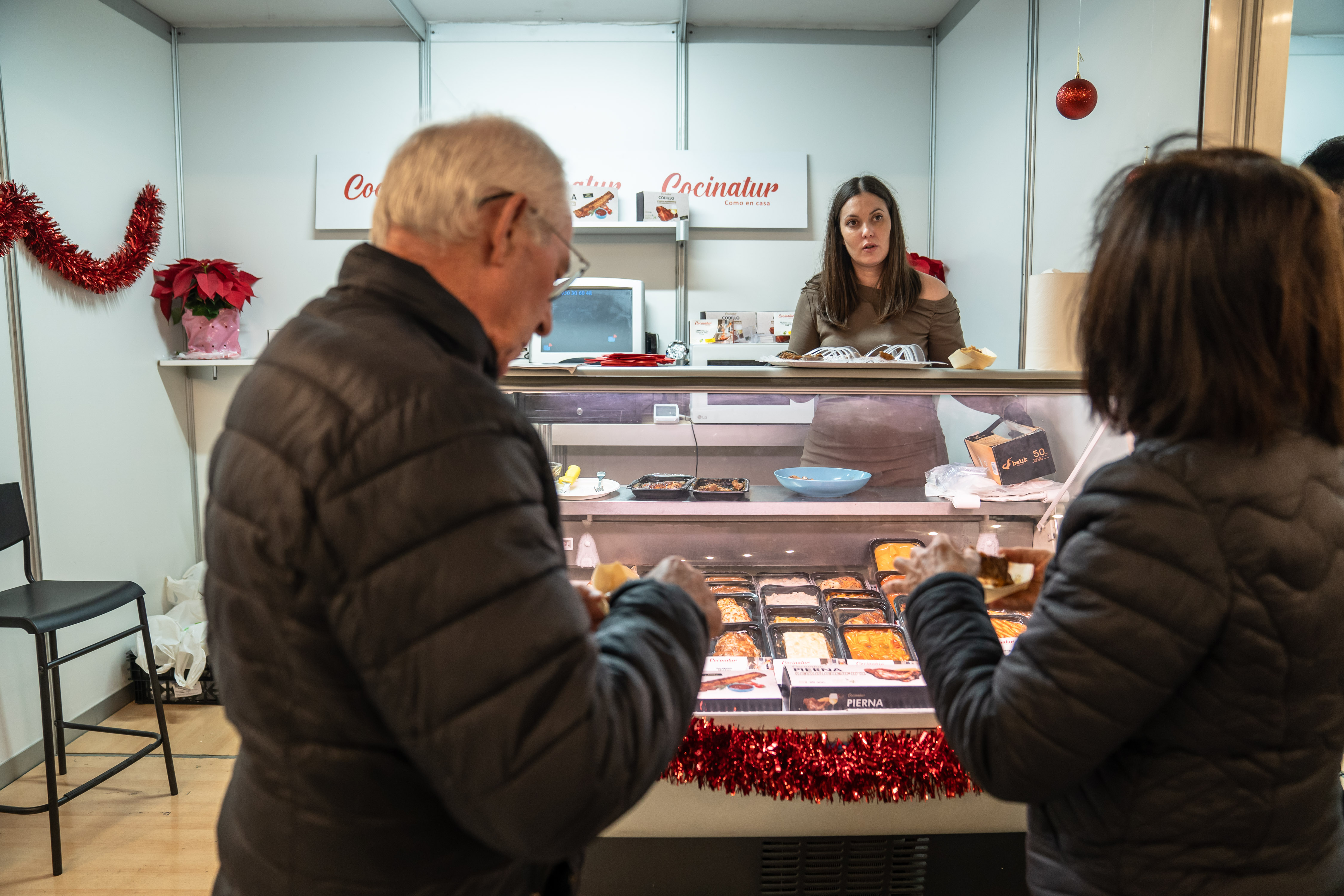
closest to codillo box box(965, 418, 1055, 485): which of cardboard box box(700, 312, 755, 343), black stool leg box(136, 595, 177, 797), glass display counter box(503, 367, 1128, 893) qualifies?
glass display counter box(503, 367, 1128, 893)

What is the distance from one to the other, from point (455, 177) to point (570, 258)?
7.7 inches

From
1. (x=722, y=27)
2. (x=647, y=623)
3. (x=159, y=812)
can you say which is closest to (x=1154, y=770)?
(x=647, y=623)

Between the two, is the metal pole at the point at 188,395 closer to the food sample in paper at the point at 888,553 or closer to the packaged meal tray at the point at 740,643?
the packaged meal tray at the point at 740,643

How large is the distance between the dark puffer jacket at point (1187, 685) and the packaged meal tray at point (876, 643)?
0.96 meters

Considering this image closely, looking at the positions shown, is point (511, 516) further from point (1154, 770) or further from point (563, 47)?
point (563, 47)

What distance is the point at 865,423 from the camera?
227 centimetres

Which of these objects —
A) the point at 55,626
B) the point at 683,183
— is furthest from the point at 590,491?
the point at 683,183

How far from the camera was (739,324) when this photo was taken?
505 cm

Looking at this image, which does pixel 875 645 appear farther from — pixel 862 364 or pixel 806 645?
pixel 862 364

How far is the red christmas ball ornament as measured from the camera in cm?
298

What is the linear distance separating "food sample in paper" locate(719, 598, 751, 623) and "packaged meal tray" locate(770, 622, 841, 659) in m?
0.08

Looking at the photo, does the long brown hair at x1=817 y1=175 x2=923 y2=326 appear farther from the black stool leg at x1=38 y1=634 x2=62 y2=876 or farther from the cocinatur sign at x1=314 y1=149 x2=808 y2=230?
the black stool leg at x1=38 y1=634 x2=62 y2=876

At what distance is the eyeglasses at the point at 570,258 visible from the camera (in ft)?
2.87

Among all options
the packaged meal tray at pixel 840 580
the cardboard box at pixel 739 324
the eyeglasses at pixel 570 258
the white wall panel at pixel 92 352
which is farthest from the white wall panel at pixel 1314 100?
the white wall panel at pixel 92 352
